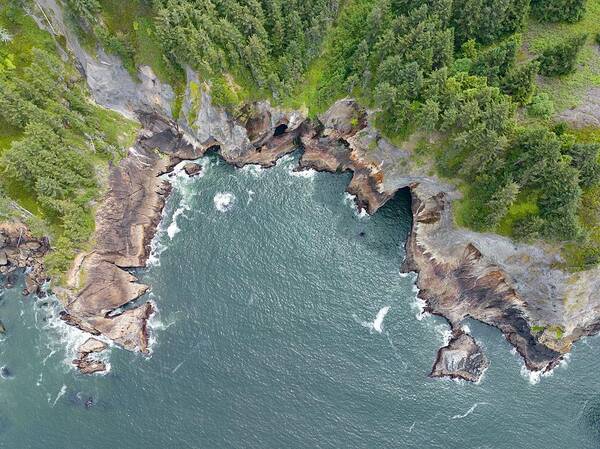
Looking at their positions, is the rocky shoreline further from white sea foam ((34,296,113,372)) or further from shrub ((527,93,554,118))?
shrub ((527,93,554,118))

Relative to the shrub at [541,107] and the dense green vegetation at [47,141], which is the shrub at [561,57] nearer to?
the shrub at [541,107]

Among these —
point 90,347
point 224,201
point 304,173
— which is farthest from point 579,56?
point 90,347

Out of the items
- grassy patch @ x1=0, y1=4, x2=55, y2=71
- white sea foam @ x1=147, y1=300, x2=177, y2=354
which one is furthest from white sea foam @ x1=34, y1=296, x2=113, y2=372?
grassy patch @ x1=0, y1=4, x2=55, y2=71

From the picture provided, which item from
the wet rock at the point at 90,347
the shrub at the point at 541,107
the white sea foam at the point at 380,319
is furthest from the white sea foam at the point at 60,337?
the shrub at the point at 541,107

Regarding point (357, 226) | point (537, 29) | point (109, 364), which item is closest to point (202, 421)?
point (109, 364)

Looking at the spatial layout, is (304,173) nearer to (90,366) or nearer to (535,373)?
(90,366)

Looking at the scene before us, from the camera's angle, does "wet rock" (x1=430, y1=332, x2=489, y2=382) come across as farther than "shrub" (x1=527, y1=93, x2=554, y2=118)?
Yes
